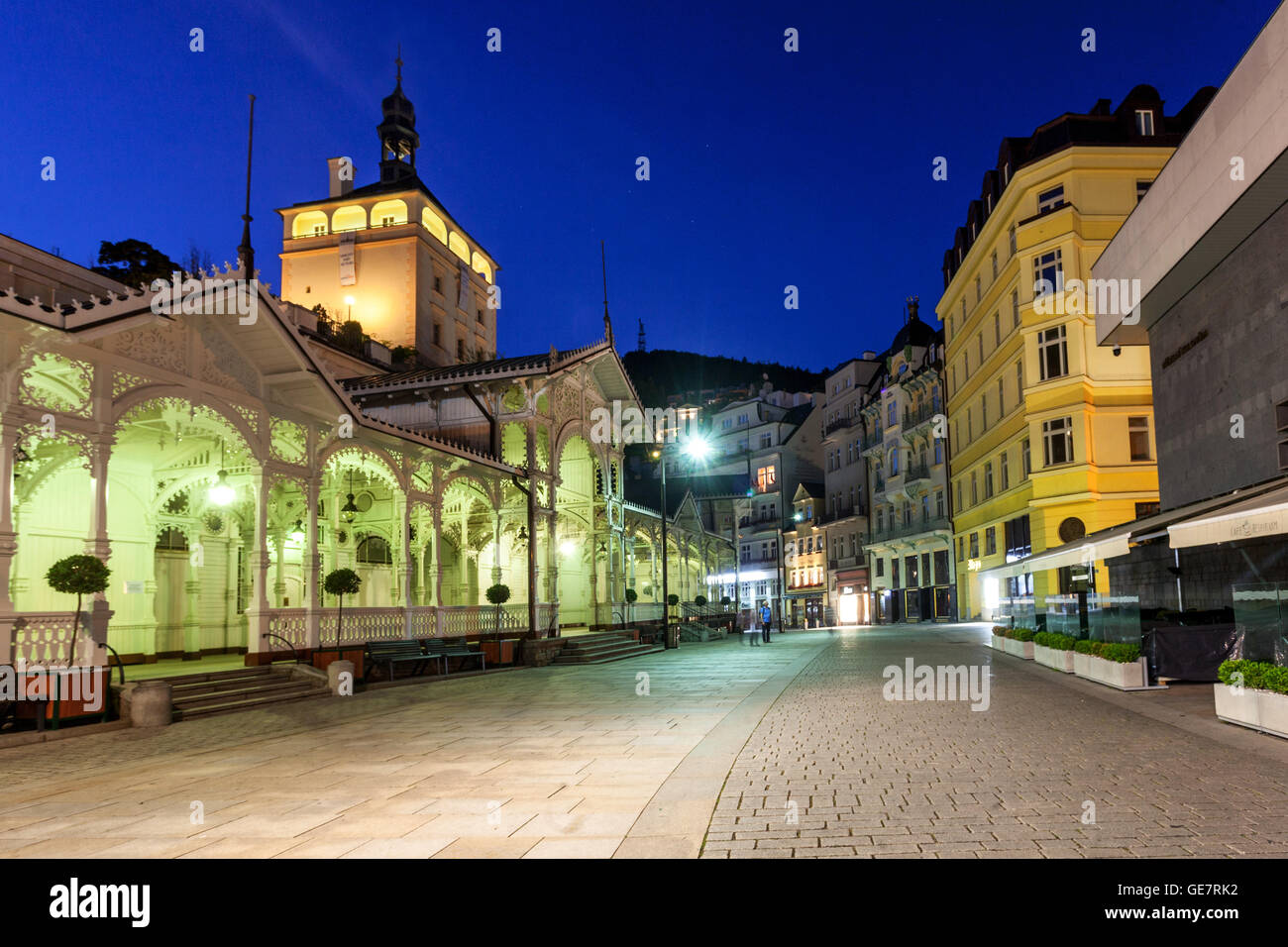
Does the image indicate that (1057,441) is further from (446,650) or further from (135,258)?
(135,258)

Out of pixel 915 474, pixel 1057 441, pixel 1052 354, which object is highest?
pixel 1052 354

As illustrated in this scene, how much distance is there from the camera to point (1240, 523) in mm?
10508

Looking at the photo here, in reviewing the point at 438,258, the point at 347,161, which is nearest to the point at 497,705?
the point at 438,258

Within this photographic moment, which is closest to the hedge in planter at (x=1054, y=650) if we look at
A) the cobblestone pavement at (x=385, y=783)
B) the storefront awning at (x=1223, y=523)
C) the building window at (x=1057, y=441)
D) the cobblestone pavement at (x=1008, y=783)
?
the storefront awning at (x=1223, y=523)

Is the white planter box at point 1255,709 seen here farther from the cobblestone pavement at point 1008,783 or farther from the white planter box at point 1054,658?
the white planter box at point 1054,658

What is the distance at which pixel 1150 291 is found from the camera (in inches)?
802

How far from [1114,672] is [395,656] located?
556 inches

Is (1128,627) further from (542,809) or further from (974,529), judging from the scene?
(974,529)

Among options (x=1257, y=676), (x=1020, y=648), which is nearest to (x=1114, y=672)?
(x=1257, y=676)

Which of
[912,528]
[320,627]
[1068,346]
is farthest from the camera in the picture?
[912,528]

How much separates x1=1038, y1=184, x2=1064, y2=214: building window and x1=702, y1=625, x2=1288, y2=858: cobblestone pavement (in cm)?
2686

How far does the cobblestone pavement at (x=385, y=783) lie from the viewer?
634 centimetres
